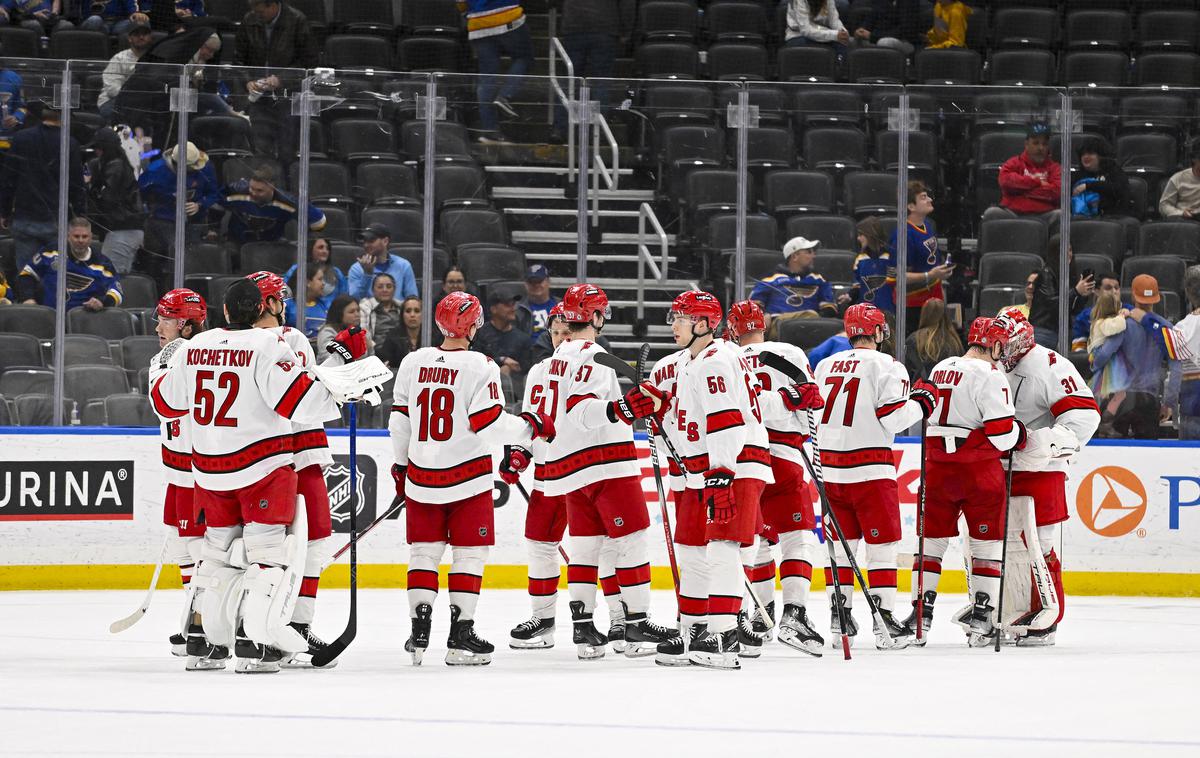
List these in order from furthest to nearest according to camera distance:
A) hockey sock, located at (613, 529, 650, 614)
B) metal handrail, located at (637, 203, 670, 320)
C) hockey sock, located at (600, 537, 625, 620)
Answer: metal handrail, located at (637, 203, 670, 320)
hockey sock, located at (600, 537, 625, 620)
hockey sock, located at (613, 529, 650, 614)

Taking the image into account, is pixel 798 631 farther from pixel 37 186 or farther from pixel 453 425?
pixel 37 186

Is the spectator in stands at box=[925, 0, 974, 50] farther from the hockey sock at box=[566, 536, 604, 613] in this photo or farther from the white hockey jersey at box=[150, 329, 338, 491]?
the white hockey jersey at box=[150, 329, 338, 491]

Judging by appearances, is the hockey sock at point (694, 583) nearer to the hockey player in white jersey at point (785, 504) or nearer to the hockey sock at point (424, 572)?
the hockey player in white jersey at point (785, 504)

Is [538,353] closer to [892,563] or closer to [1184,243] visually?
[892,563]

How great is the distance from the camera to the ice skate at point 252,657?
5879mm

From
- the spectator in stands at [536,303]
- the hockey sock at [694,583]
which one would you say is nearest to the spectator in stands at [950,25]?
the spectator in stands at [536,303]

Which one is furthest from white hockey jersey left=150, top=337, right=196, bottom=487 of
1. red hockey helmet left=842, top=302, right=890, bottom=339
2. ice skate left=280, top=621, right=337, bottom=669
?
red hockey helmet left=842, top=302, right=890, bottom=339

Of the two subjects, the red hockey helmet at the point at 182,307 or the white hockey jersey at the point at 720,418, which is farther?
the red hockey helmet at the point at 182,307

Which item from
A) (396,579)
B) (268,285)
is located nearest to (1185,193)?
(396,579)

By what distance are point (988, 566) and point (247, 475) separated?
350 cm

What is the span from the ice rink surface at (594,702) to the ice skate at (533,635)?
0.05 meters

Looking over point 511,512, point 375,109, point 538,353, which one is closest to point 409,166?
point 375,109

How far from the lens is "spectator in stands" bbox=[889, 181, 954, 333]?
31.6ft

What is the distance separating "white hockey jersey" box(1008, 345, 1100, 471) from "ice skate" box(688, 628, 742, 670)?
6.67 ft
